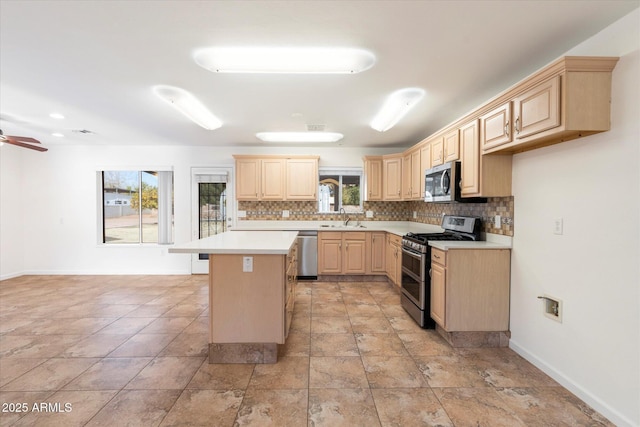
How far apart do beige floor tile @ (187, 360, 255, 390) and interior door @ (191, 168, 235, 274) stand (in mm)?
3310

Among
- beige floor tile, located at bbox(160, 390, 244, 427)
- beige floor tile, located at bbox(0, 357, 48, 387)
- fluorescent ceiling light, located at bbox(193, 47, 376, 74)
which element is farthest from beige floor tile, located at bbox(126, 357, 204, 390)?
fluorescent ceiling light, located at bbox(193, 47, 376, 74)

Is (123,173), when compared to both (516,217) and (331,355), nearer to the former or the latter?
(331,355)

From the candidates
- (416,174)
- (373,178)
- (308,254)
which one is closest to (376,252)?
(308,254)

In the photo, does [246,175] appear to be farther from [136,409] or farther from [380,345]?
[136,409]

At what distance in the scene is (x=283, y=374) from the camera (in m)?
2.11

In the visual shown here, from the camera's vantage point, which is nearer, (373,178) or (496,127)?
(496,127)

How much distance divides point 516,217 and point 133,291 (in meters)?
5.18

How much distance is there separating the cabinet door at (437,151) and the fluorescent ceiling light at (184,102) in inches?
114

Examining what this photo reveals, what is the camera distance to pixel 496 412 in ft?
5.65

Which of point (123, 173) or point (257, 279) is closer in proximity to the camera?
point (257, 279)

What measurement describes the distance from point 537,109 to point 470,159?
2.79 ft

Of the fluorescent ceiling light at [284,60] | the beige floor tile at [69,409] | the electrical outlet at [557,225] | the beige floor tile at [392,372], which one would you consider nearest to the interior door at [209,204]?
the fluorescent ceiling light at [284,60]

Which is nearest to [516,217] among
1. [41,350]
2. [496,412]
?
[496,412]

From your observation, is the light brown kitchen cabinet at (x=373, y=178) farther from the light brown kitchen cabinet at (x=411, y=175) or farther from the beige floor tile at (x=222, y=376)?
the beige floor tile at (x=222, y=376)
